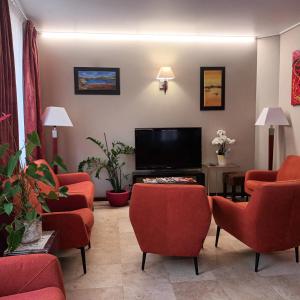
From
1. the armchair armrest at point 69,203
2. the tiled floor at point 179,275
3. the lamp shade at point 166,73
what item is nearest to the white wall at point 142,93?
the lamp shade at point 166,73

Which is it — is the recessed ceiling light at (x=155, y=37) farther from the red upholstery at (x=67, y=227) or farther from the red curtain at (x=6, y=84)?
the red upholstery at (x=67, y=227)

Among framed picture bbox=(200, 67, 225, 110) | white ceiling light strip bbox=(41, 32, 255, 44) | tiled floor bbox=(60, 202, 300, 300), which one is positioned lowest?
tiled floor bbox=(60, 202, 300, 300)

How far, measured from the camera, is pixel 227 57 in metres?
5.36

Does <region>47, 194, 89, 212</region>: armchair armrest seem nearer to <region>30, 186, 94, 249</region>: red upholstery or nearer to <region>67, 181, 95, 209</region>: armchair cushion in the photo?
<region>67, 181, 95, 209</region>: armchair cushion

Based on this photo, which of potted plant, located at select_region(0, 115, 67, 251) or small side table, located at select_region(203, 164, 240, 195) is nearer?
potted plant, located at select_region(0, 115, 67, 251)

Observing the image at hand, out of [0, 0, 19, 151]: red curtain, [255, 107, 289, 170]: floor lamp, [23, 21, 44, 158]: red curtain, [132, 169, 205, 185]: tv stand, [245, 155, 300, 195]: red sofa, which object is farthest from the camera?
[132, 169, 205, 185]: tv stand

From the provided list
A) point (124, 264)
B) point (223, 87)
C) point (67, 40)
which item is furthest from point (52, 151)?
point (223, 87)

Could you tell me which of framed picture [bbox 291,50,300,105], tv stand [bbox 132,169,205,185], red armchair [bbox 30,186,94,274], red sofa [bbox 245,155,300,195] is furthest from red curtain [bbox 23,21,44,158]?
framed picture [bbox 291,50,300,105]

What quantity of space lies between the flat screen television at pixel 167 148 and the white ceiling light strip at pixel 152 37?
1.53 m

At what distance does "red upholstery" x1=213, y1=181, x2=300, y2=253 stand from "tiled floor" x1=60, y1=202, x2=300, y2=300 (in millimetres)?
283

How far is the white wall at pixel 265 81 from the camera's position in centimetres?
523

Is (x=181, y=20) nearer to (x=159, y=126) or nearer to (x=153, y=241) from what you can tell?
(x=159, y=126)

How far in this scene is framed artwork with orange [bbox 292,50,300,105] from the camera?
4.61 metres

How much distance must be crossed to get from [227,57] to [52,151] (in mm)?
3433
